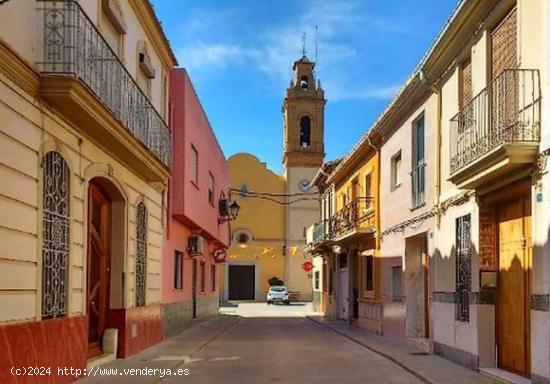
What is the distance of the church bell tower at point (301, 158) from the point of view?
54.6 metres

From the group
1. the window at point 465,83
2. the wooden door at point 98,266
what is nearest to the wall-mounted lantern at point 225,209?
the wooden door at point 98,266

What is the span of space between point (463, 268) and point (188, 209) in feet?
32.5

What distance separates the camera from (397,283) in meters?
19.7

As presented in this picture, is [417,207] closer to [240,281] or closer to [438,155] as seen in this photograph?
[438,155]

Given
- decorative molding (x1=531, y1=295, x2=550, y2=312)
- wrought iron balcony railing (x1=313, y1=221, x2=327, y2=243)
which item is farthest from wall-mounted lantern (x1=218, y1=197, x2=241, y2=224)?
decorative molding (x1=531, y1=295, x2=550, y2=312)

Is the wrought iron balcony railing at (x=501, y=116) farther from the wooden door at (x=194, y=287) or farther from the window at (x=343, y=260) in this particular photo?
the window at (x=343, y=260)

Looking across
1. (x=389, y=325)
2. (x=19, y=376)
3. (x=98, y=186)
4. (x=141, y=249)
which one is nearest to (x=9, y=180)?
(x=19, y=376)

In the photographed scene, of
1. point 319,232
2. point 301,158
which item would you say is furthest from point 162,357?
point 301,158

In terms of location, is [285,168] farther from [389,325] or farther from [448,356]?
[448,356]

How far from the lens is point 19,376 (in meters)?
8.24

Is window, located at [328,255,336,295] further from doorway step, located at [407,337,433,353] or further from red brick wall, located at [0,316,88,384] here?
red brick wall, located at [0,316,88,384]

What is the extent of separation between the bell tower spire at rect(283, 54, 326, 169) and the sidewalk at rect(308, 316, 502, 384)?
1361 inches

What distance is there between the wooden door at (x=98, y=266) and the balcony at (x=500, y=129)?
232 inches

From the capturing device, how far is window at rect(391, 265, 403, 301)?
62.6ft
